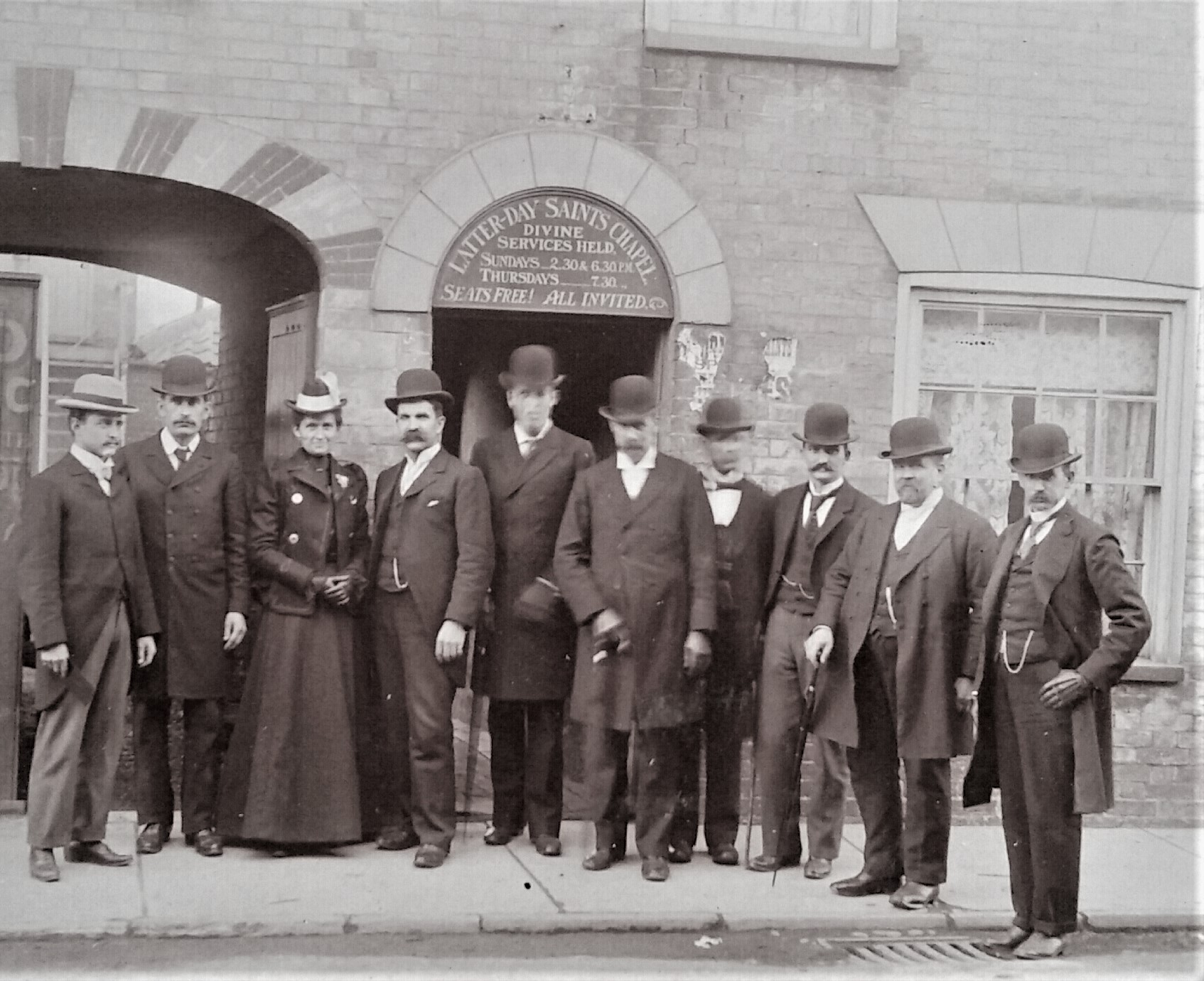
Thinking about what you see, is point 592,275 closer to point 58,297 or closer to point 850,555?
point 850,555

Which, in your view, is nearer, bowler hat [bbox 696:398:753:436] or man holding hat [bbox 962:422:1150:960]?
man holding hat [bbox 962:422:1150:960]

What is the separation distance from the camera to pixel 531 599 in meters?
6.57

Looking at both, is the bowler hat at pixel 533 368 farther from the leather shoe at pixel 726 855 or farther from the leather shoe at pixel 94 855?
the leather shoe at pixel 94 855

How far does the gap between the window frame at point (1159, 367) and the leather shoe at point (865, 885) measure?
239 centimetres

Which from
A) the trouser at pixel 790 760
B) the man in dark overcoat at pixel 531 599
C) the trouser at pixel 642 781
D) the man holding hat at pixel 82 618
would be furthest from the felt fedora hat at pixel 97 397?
the trouser at pixel 790 760

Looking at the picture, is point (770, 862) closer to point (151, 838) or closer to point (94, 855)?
point (151, 838)

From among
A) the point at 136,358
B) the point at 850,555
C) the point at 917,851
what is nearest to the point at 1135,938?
the point at 917,851

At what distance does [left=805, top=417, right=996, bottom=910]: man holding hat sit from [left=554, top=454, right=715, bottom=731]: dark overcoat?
53 cm

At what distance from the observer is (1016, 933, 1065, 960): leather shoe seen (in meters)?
5.49

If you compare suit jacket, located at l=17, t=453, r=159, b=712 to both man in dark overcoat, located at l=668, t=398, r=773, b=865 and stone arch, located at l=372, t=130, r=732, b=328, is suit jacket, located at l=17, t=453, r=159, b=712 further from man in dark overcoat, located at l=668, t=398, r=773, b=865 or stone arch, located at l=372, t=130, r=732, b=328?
man in dark overcoat, located at l=668, t=398, r=773, b=865

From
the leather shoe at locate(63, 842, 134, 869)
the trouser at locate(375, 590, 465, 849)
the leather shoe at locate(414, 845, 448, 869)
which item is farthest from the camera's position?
the trouser at locate(375, 590, 465, 849)

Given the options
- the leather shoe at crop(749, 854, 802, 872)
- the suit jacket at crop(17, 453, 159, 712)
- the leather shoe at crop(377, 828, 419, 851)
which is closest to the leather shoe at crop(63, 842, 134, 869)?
the suit jacket at crop(17, 453, 159, 712)

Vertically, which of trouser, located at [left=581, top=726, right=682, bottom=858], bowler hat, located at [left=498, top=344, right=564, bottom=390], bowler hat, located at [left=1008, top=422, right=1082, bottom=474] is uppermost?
bowler hat, located at [left=498, top=344, right=564, bottom=390]

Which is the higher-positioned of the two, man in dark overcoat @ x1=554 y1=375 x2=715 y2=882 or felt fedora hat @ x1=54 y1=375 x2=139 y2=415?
felt fedora hat @ x1=54 y1=375 x2=139 y2=415
